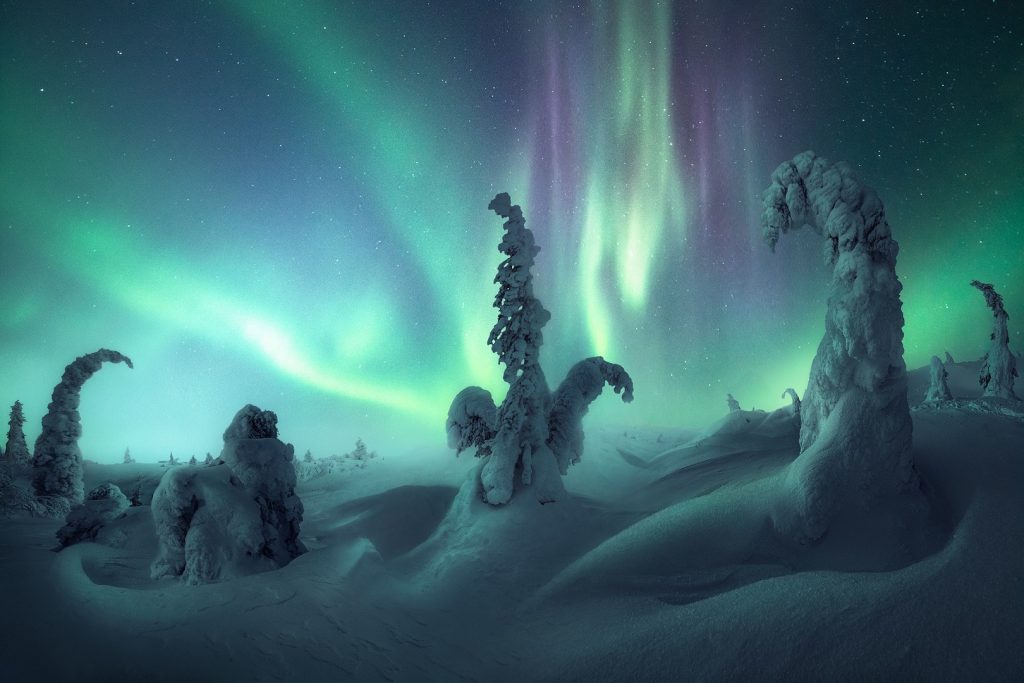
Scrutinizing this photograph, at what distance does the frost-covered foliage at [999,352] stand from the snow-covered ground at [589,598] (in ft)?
57.6

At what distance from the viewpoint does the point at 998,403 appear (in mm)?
19859

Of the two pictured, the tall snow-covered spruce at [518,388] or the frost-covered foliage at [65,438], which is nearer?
the tall snow-covered spruce at [518,388]

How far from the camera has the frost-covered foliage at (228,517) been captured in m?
10.1

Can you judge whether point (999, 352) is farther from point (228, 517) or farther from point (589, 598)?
point (228, 517)

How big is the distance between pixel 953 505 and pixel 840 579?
15.2 ft

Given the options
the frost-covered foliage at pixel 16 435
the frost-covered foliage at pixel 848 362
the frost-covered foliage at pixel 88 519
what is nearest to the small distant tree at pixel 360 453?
the frost-covered foliage at pixel 16 435

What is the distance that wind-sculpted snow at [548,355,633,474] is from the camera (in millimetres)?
20219

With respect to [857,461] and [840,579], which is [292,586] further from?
[857,461]

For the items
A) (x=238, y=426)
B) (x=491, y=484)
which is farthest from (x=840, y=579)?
(x=238, y=426)

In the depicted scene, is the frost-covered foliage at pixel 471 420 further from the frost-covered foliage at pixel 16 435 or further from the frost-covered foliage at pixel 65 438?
the frost-covered foliage at pixel 16 435

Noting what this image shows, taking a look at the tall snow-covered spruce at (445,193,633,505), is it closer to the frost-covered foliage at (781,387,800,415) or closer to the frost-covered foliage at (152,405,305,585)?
the frost-covered foliage at (152,405,305,585)

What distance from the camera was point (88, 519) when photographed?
41.4 ft

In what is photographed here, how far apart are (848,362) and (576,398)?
1034 cm

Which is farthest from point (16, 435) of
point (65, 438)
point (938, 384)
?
point (938, 384)
